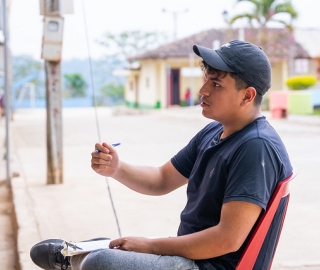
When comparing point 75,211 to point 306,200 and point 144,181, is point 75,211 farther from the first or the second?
point 144,181

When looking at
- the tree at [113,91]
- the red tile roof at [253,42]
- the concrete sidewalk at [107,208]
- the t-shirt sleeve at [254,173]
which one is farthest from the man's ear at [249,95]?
the tree at [113,91]

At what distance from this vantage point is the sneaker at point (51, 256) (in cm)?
249

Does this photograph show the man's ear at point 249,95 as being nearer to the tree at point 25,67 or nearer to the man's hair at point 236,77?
the man's hair at point 236,77

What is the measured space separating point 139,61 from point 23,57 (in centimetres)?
2314

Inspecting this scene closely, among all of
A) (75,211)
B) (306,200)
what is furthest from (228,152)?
(306,200)

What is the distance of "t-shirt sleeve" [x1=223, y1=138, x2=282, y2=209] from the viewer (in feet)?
6.28

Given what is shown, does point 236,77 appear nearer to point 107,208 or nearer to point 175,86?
point 107,208

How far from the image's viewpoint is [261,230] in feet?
6.61

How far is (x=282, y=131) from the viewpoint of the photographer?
1546cm

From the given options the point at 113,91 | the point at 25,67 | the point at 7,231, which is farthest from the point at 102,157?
the point at 25,67

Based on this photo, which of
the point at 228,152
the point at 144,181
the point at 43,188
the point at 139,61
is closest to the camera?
the point at 228,152

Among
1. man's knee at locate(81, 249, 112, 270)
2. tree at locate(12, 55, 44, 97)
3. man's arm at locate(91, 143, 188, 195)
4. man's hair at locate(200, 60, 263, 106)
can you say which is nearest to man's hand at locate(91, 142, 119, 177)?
man's arm at locate(91, 143, 188, 195)

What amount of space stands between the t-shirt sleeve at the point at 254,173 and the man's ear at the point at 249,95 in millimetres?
177

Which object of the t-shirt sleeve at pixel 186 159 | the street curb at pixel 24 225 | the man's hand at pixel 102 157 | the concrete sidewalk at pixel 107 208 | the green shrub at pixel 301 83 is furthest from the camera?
the green shrub at pixel 301 83
